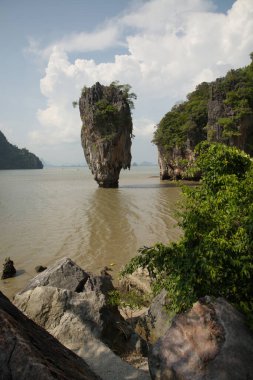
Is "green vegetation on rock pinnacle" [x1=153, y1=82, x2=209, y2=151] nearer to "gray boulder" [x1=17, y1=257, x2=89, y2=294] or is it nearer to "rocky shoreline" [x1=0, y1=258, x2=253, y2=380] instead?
"gray boulder" [x1=17, y1=257, x2=89, y2=294]

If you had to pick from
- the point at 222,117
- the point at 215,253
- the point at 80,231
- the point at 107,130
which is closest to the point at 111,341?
the point at 215,253

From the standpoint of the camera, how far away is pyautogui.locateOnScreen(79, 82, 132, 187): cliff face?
38188 mm

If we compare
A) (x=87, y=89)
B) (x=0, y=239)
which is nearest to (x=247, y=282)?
(x=0, y=239)

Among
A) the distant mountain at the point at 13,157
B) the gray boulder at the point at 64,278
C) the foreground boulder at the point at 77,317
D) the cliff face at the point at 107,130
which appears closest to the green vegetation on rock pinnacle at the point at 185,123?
the cliff face at the point at 107,130

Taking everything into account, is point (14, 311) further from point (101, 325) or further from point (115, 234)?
point (115, 234)

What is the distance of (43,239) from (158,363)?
12.7m

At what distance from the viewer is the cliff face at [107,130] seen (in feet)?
125

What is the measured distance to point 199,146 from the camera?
6.88 m

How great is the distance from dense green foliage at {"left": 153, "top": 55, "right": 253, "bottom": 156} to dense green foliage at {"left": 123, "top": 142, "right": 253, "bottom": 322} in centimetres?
3366

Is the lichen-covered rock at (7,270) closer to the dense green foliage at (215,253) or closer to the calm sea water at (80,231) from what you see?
the calm sea water at (80,231)

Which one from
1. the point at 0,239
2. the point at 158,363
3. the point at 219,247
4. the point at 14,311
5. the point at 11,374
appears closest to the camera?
the point at 11,374

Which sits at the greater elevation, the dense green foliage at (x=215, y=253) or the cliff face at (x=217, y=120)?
the cliff face at (x=217, y=120)

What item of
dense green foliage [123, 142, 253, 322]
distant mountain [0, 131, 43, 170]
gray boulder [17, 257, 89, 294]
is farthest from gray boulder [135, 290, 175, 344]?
distant mountain [0, 131, 43, 170]

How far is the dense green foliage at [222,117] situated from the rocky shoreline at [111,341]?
33857 millimetres
